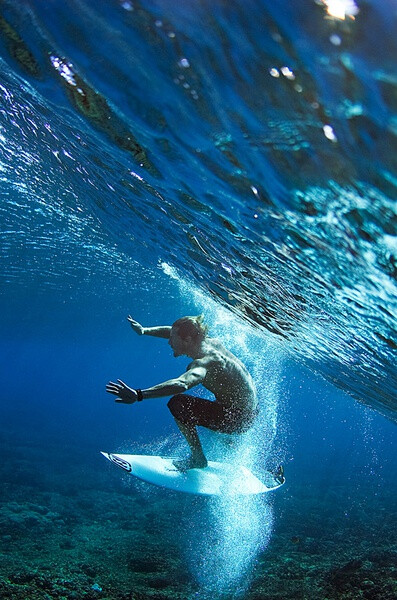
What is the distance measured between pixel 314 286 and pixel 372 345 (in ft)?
9.36

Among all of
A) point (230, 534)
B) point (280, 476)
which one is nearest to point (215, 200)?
point (280, 476)

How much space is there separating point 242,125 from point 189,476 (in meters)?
6.72

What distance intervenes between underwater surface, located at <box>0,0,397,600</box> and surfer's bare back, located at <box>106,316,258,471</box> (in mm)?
1381

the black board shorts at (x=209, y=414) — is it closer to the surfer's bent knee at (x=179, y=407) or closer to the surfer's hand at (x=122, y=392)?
the surfer's bent knee at (x=179, y=407)

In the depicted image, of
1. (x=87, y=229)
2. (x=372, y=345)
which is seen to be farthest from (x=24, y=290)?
(x=372, y=345)

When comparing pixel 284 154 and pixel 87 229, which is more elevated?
pixel 284 154

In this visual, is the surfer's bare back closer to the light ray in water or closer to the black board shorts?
the black board shorts

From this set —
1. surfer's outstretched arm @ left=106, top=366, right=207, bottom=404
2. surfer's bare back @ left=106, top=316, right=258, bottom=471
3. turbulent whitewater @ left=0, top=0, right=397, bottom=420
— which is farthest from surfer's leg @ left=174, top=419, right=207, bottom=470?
turbulent whitewater @ left=0, top=0, right=397, bottom=420

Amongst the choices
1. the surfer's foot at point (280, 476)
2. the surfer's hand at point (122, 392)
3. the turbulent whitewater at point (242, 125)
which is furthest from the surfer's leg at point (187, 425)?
the turbulent whitewater at point (242, 125)

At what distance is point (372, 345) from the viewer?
8.45 m

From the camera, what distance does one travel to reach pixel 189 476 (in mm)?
7637

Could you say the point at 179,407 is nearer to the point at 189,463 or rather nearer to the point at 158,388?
the point at 189,463

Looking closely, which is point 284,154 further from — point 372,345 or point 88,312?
point 88,312

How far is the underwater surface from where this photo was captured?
9.07ft
